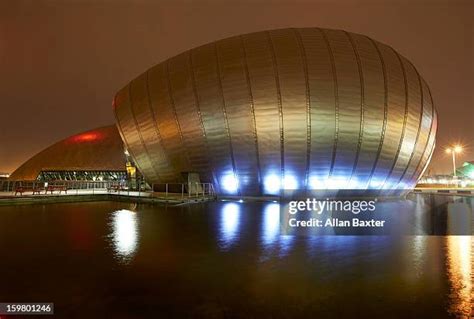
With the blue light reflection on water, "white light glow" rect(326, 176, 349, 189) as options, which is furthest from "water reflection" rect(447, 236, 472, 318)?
"white light glow" rect(326, 176, 349, 189)

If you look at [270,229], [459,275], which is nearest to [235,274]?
[459,275]

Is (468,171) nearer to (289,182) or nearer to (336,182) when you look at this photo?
(336,182)

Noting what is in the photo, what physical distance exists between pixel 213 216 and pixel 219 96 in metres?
11.6

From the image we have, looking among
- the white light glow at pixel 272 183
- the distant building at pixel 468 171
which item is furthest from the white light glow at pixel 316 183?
the distant building at pixel 468 171

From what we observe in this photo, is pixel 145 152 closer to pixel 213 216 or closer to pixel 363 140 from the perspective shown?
pixel 213 216

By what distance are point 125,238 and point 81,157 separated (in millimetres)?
45102

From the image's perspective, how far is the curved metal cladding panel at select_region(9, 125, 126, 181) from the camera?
4912cm

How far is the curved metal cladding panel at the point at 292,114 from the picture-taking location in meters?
23.2

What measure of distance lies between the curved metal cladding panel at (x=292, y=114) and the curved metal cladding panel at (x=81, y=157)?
2645 centimetres

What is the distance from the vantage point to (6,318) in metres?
4.31

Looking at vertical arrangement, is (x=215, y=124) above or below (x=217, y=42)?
below

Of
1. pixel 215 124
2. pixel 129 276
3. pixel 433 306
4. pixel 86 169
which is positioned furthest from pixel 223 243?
pixel 86 169

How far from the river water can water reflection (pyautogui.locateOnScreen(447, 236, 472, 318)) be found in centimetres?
2

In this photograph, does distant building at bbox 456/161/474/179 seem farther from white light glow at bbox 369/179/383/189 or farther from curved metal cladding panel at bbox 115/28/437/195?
white light glow at bbox 369/179/383/189
